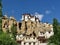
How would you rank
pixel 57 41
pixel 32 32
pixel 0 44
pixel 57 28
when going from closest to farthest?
pixel 0 44 < pixel 57 41 < pixel 57 28 < pixel 32 32

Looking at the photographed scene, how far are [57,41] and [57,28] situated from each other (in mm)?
20050

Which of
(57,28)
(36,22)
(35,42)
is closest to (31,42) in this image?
(35,42)

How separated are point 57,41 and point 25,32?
8430 centimetres

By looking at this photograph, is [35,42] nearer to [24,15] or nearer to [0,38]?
[24,15]

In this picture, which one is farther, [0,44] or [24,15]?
[24,15]

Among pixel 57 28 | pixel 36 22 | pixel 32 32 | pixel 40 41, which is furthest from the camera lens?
pixel 36 22

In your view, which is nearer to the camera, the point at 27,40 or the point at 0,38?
the point at 0,38

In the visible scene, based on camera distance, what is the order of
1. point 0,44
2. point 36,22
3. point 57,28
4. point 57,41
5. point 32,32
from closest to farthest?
point 0,44 < point 57,41 < point 57,28 < point 32,32 < point 36,22

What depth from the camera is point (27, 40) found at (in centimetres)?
13412

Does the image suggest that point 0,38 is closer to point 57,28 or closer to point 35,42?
point 57,28

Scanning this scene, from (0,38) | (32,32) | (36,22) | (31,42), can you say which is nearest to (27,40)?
(31,42)

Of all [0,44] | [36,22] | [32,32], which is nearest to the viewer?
[0,44]

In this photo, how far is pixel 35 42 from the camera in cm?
13425

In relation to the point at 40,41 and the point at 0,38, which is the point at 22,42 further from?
the point at 0,38
